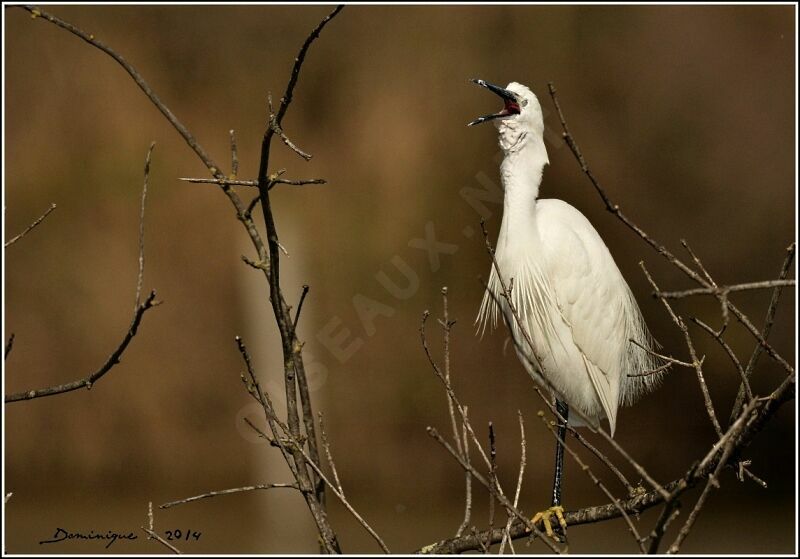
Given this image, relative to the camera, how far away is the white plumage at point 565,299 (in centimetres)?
170

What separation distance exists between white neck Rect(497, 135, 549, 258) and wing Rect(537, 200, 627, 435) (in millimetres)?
105

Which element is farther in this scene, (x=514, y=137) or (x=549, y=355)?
(x=549, y=355)

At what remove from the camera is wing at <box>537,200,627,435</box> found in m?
1.79

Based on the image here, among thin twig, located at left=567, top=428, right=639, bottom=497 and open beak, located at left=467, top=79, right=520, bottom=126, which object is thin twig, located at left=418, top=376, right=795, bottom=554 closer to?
thin twig, located at left=567, top=428, right=639, bottom=497

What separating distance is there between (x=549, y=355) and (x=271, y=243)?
0.90 meters

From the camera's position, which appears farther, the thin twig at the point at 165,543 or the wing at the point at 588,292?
the wing at the point at 588,292

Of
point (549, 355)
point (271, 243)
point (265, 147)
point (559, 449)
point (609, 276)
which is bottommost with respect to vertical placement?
point (559, 449)

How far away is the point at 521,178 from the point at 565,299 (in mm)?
321

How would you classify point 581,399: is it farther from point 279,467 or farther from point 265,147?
point 279,467

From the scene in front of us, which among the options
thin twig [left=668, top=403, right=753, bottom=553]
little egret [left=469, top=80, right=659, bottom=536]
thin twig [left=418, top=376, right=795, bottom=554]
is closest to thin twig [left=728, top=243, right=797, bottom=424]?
thin twig [left=418, top=376, right=795, bottom=554]

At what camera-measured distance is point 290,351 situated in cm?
119

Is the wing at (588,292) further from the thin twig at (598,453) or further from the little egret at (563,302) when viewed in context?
the thin twig at (598,453)

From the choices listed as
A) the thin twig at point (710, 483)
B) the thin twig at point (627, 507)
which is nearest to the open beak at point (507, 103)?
the thin twig at point (627, 507)

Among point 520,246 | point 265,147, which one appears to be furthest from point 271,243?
point 520,246
